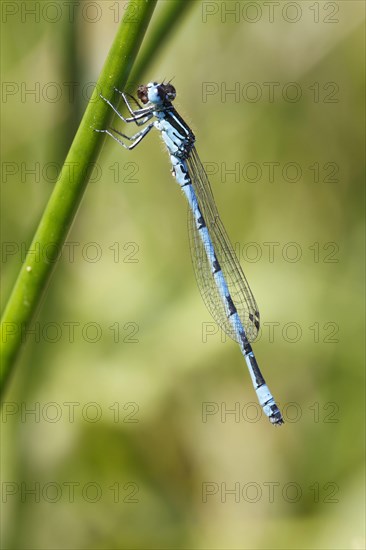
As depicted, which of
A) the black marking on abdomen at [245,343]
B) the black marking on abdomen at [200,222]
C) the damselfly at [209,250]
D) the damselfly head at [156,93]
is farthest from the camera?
the black marking on abdomen at [200,222]

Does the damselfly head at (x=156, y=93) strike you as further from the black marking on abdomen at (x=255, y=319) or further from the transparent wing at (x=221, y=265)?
the black marking on abdomen at (x=255, y=319)

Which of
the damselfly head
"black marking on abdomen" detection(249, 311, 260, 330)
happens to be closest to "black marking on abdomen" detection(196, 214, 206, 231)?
"black marking on abdomen" detection(249, 311, 260, 330)

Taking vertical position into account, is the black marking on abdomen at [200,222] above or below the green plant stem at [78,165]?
above

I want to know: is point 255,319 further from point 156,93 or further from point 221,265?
point 156,93

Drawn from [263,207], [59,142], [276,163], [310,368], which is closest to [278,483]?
[310,368]

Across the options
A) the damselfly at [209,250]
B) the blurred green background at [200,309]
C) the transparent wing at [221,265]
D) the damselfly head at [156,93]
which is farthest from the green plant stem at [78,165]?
the transparent wing at [221,265]

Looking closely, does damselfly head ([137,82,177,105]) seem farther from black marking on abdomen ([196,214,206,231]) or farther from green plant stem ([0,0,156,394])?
green plant stem ([0,0,156,394])

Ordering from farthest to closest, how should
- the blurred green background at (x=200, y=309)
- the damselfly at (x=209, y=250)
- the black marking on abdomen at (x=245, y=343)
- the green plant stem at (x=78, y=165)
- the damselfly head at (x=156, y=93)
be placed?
the black marking on abdomen at (x=245, y=343) < the damselfly at (x=209, y=250) < the blurred green background at (x=200, y=309) < the damselfly head at (x=156, y=93) < the green plant stem at (x=78, y=165)
